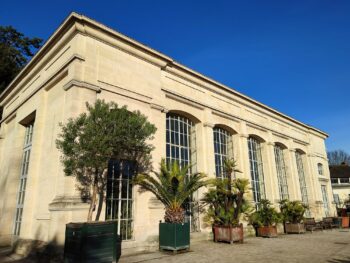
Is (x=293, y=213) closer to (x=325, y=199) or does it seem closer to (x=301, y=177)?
(x=301, y=177)

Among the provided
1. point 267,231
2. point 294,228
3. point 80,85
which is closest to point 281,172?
point 294,228

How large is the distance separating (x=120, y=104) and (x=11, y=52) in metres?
12.6

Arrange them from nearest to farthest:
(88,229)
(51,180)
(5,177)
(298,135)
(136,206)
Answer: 1. (88,229)
2. (51,180)
3. (136,206)
4. (5,177)
5. (298,135)

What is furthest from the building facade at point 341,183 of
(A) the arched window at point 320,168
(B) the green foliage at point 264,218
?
(B) the green foliage at point 264,218

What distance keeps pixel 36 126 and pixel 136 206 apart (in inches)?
202

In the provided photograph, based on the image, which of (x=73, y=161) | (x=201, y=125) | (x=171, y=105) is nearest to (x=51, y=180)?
(x=73, y=161)

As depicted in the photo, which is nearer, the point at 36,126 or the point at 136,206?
the point at 136,206

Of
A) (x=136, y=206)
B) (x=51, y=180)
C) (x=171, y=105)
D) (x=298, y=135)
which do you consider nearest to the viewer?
(x=51, y=180)

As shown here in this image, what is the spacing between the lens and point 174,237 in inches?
363

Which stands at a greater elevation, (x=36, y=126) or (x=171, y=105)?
(x=171, y=105)

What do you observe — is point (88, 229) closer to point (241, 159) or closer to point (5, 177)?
point (5, 177)

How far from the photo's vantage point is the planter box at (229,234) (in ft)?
36.9

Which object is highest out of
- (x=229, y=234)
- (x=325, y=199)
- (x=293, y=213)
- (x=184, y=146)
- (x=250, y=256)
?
(x=184, y=146)

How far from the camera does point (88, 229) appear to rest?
267 inches
